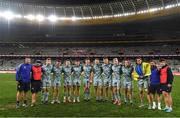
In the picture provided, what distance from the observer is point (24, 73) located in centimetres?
1486

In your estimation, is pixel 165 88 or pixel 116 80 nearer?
pixel 165 88

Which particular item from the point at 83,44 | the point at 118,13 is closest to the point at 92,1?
the point at 118,13

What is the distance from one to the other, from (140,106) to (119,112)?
5.85 feet

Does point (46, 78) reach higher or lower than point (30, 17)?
lower

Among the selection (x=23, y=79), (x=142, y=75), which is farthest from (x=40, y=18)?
(x=142, y=75)

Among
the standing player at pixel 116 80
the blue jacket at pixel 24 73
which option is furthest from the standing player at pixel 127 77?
the blue jacket at pixel 24 73

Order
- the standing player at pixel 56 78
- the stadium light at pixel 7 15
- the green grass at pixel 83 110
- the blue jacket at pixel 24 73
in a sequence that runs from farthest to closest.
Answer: the stadium light at pixel 7 15
the standing player at pixel 56 78
the blue jacket at pixel 24 73
the green grass at pixel 83 110

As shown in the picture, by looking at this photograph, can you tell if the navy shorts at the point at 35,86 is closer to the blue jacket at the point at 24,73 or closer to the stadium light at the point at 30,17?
the blue jacket at the point at 24,73

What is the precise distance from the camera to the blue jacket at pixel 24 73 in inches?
583

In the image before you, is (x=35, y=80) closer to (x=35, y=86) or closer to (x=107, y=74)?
(x=35, y=86)

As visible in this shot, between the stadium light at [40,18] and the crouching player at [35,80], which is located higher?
the stadium light at [40,18]

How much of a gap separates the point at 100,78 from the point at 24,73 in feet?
12.9

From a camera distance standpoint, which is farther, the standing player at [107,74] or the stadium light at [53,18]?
the stadium light at [53,18]

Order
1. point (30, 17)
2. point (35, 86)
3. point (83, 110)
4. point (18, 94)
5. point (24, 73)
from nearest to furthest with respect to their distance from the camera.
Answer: point (83, 110) < point (18, 94) < point (24, 73) < point (35, 86) < point (30, 17)
